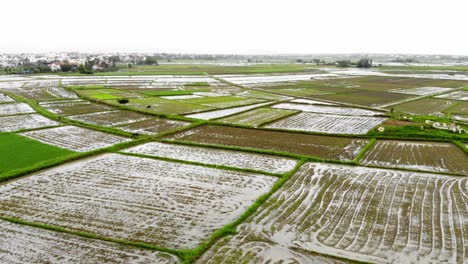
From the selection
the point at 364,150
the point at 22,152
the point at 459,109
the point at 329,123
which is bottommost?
the point at 364,150

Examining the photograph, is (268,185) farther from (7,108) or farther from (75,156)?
(7,108)

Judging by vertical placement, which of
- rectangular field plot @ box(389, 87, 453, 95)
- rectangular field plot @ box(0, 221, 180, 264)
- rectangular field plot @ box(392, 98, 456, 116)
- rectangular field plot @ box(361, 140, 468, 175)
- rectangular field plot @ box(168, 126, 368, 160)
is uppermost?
rectangular field plot @ box(389, 87, 453, 95)

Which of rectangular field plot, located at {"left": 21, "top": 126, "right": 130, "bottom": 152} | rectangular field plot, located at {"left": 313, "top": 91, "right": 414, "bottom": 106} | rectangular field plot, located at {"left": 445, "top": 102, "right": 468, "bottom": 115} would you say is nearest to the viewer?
rectangular field plot, located at {"left": 21, "top": 126, "right": 130, "bottom": 152}

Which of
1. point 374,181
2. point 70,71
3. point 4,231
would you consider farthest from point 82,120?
point 70,71

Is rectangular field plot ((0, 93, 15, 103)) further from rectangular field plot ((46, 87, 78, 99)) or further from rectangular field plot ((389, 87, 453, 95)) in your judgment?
rectangular field plot ((389, 87, 453, 95))

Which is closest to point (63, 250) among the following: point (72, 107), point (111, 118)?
Answer: point (111, 118)

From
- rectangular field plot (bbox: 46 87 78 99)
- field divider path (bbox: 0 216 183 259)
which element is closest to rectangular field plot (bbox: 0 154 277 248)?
field divider path (bbox: 0 216 183 259)

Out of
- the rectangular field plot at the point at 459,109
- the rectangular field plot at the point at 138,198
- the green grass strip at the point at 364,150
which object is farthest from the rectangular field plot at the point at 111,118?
the rectangular field plot at the point at 459,109

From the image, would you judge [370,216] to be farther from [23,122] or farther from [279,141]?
[23,122]
